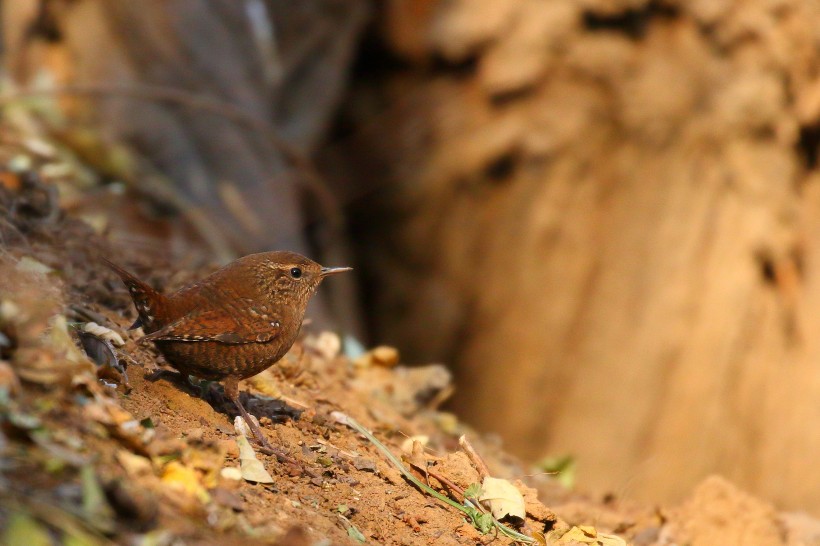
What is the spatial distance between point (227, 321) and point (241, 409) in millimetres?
292

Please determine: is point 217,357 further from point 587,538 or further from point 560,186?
point 560,186

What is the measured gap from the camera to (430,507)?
296 cm

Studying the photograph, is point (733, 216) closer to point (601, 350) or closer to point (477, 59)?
point (601, 350)

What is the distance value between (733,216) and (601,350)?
1484mm

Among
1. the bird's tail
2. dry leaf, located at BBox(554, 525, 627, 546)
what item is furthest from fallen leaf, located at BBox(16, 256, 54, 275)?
dry leaf, located at BBox(554, 525, 627, 546)

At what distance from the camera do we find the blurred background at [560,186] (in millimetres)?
7062

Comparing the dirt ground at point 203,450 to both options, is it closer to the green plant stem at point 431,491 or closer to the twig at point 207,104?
the green plant stem at point 431,491

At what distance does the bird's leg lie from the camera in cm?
288

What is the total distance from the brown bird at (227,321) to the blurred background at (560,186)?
339cm

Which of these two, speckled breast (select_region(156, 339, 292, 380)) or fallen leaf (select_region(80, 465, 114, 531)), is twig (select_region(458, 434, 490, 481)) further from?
fallen leaf (select_region(80, 465, 114, 531))

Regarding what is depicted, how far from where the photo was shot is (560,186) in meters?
7.64

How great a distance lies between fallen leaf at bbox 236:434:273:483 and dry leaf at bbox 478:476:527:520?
0.73m

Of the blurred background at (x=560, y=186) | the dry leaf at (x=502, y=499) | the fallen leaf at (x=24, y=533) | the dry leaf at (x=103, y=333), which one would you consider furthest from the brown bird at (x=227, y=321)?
the blurred background at (x=560, y=186)

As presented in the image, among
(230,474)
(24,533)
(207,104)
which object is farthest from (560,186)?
(24,533)
